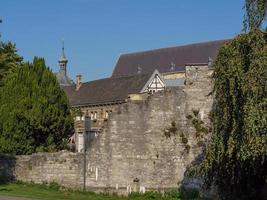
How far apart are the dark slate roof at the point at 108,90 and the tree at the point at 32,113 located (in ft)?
91.0

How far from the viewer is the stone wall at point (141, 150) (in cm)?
2967

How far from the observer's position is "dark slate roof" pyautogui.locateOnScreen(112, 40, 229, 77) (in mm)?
91500

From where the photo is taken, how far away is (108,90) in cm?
7106

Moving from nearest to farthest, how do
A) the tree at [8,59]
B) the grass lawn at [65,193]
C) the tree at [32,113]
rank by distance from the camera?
the grass lawn at [65,193]
the tree at [32,113]
the tree at [8,59]

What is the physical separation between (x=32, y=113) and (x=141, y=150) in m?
7.90

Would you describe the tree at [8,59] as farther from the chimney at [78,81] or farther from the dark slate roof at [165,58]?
the dark slate roof at [165,58]

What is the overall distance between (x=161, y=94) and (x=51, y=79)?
33.8 feet

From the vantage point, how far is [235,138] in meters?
18.8

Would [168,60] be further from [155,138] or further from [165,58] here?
[155,138]

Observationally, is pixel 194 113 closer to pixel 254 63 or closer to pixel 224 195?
pixel 224 195

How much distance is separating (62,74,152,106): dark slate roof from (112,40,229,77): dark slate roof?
52.1 ft

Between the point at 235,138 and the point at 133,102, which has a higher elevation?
the point at 133,102

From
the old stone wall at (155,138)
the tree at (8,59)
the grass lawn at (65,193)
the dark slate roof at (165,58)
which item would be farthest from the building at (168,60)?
the grass lawn at (65,193)

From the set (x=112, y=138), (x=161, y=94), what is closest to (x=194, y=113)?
(x=161, y=94)
